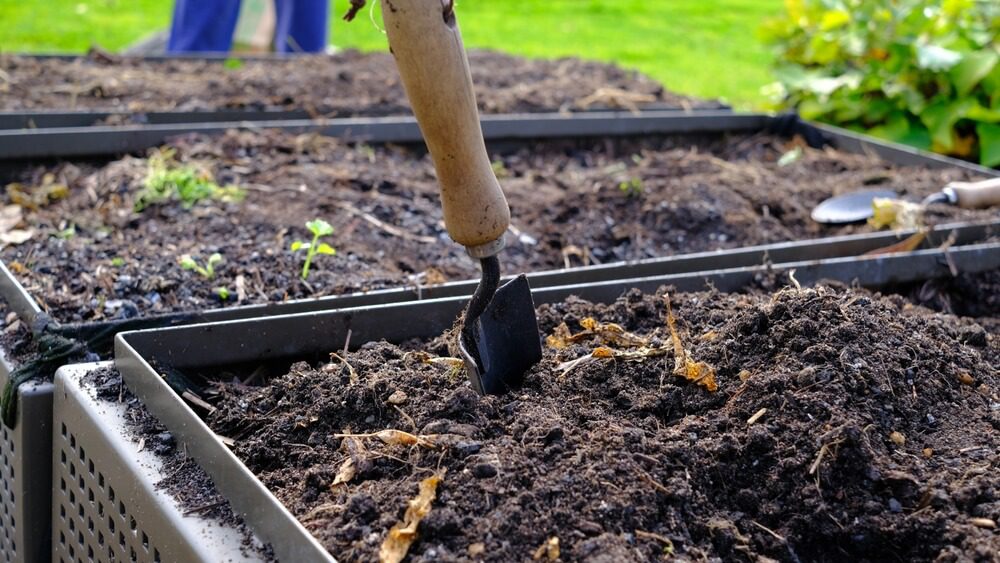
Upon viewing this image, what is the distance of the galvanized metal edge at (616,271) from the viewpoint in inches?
89.1

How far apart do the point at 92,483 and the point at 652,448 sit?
1024mm

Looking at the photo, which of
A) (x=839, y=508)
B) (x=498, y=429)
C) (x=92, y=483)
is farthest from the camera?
(x=92, y=483)

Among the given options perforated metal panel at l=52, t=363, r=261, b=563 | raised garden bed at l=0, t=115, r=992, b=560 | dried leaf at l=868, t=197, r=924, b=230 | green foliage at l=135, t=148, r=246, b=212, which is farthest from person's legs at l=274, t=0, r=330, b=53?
perforated metal panel at l=52, t=363, r=261, b=563

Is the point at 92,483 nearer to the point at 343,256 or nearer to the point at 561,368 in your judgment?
the point at 561,368

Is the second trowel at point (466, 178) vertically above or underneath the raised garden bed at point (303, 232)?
above

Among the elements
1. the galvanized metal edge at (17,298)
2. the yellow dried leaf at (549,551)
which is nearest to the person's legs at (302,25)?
the galvanized metal edge at (17,298)

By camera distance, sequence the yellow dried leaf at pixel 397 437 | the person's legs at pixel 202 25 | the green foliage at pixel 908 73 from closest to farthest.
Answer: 1. the yellow dried leaf at pixel 397 437
2. the green foliage at pixel 908 73
3. the person's legs at pixel 202 25

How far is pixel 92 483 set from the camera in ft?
6.09

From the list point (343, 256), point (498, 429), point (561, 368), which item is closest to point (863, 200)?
point (343, 256)

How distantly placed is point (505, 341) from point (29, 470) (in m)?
1.04

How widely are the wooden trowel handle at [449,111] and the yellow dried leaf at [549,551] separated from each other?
1.69 ft

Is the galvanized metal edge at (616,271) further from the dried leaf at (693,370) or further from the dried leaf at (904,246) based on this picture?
the dried leaf at (693,370)

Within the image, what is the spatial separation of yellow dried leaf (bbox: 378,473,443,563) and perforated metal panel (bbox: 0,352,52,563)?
965 mm

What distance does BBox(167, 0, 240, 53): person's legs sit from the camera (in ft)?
24.1
